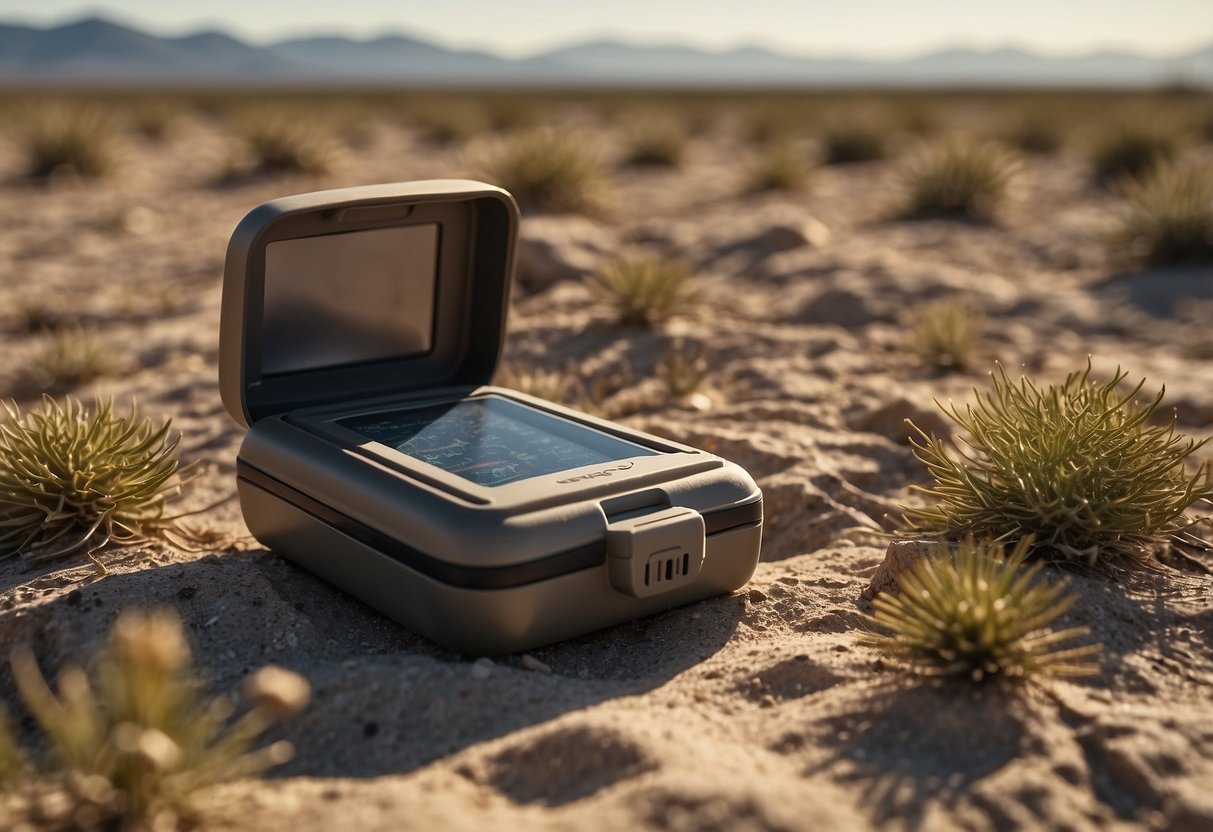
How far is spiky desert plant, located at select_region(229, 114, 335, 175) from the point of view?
12.9 metres

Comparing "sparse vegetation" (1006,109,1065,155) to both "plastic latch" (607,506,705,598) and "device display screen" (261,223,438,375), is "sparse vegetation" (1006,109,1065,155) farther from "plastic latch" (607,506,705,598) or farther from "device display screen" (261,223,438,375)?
"plastic latch" (607,506,705,598)

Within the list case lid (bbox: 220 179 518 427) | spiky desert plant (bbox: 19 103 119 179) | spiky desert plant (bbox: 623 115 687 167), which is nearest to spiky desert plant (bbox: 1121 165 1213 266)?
case lid (bbox: 220 179 518 427)

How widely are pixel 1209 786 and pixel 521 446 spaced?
5.90 ft

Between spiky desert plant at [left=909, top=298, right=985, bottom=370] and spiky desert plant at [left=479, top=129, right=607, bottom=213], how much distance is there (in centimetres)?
464

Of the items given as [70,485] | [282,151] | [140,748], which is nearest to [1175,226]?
[70,485]

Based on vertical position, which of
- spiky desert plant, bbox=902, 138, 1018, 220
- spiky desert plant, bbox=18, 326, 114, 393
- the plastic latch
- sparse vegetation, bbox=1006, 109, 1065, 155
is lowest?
spiky desert plant, bbox=18, 326, 114, 393

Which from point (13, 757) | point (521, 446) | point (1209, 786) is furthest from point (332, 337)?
point (1209, 786)

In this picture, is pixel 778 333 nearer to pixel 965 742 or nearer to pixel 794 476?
pixel 794 476

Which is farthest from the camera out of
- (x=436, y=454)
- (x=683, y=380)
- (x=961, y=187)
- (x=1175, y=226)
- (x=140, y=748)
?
(x=961, y=187)

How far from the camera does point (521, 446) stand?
3.22 metres

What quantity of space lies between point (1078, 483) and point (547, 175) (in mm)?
7570

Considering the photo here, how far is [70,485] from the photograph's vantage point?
353 centimetres

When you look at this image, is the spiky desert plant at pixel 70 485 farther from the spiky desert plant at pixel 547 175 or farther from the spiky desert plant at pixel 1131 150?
the spiky desert plant at pixel 1131 150

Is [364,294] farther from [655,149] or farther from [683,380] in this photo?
[655,149]
